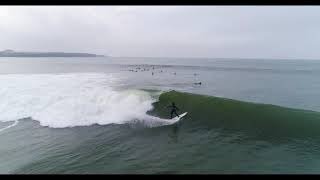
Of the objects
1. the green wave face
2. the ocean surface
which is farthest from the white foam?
the green wave face

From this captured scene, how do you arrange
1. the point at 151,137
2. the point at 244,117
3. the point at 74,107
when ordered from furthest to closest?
the point at 74,107 → the point at 244,117 → the point at 151,137

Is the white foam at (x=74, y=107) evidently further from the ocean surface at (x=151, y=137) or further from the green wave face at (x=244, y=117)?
the green wave face at (x=244, y=117)

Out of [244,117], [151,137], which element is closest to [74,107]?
[151,137]

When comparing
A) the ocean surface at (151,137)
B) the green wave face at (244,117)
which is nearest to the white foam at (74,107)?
the ocean surface at (151,137)

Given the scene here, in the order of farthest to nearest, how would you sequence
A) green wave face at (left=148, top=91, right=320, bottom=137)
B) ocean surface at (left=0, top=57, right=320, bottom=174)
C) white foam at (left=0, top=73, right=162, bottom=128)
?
white foam at (left=0, top=73, right=162, bottom=128), green wave face at (left=148, top=91, right=320, bottom=137), ocean surface at (left=0, top=57, right=320, bottom=174)

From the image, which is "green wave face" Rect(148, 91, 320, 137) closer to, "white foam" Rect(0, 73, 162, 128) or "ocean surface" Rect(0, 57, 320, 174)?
"ocean surface" Rect(0, 57, 320, 174)

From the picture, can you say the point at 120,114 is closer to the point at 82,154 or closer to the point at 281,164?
the point at 82,154

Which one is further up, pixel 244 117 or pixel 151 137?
pixel 244 117

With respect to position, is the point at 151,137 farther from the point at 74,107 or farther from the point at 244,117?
the point at 74,107

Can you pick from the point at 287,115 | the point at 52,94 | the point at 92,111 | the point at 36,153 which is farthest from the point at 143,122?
the point at 52,94
